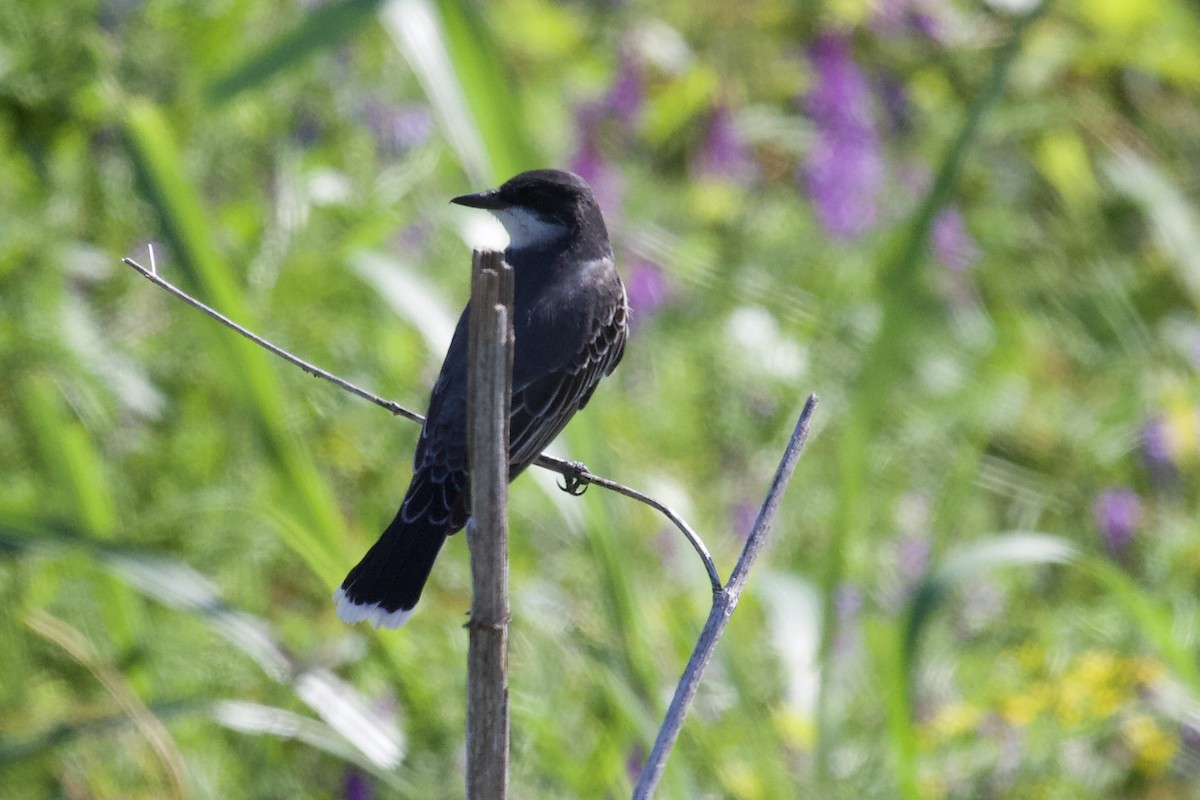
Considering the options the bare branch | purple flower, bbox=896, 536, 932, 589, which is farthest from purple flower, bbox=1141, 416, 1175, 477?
the bare branch

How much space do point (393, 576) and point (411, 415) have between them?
385 mm

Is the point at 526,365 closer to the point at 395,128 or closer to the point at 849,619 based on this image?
the point at 849,619

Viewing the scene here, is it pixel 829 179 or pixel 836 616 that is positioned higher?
pixel 829 179

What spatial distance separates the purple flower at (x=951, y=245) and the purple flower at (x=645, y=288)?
3.58 feet

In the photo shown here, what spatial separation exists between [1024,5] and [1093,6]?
6.62ft

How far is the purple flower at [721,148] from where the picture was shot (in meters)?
5.05

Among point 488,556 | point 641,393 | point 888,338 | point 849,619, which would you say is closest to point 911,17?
point 641,393

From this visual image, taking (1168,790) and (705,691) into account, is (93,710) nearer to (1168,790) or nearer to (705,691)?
(705,691)

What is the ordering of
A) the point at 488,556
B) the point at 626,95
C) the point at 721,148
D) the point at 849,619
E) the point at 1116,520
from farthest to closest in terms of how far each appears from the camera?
the point at 721,148 → the point at 626,95 → the point at 1116,520 → the point at 849,619 → the point at 488,556

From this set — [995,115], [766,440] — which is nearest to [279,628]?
[766,440]

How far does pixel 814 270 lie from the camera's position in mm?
5125

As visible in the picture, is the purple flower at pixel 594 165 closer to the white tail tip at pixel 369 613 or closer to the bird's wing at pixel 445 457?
the bird's wing at pixel 445 457

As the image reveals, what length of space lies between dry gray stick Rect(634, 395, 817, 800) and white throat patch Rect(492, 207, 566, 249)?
139cm

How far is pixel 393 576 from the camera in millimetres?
2229
